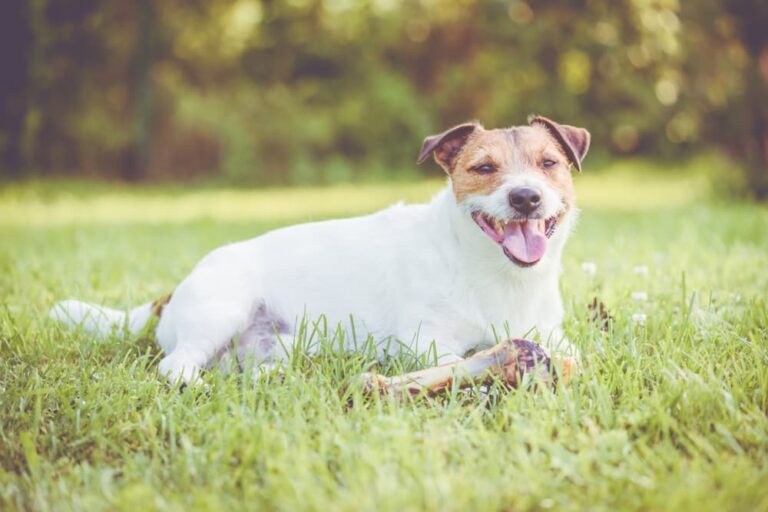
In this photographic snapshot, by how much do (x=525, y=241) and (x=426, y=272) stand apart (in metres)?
0.48

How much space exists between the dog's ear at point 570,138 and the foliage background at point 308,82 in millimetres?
13542

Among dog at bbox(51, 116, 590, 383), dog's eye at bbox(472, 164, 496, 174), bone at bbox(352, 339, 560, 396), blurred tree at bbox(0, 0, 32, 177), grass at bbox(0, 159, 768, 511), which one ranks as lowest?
grass at bbox(0, 159, 768, 511)

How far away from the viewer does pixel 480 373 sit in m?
2.79

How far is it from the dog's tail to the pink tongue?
1.84 meters

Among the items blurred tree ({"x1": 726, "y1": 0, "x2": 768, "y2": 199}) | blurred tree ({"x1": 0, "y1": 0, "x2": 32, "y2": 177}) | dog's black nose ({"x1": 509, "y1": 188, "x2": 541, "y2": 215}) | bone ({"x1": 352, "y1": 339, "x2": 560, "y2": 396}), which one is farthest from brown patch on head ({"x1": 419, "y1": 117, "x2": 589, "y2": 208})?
blurred tree ({"x1": 0, "y1": 0, "x2": 32, "y2": 177})

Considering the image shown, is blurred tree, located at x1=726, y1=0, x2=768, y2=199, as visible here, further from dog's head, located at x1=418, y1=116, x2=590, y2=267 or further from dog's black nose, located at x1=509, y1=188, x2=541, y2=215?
dog's black nose, located at x1=509, y1=188, x2=541, y2=215

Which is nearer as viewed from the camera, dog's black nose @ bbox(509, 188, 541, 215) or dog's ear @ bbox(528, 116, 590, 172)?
dog's black nose @ bbox(509, 188, 541, 215)

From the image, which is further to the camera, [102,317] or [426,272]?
[102,317]

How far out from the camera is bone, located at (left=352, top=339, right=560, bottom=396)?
8.93 ft

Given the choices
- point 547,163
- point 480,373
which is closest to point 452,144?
point 547,163

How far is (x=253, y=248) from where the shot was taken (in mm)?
3709

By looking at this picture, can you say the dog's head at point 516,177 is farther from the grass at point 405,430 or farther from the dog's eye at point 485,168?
the grass at point 405,430

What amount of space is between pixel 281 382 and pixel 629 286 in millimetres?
2430

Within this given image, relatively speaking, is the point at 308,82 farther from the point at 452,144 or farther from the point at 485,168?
the point at 485,168
